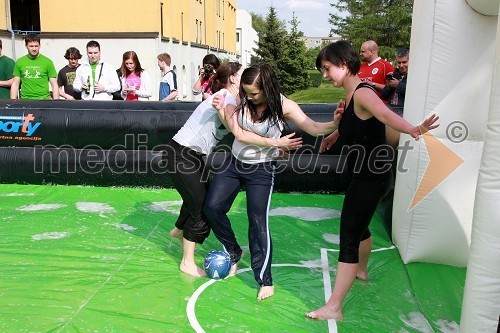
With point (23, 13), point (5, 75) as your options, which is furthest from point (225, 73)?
point (23, 13)

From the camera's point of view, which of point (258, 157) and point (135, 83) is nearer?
point (258, 157)

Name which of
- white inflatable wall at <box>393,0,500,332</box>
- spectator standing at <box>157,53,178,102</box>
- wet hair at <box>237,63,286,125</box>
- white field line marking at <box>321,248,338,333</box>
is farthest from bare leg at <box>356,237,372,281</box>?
spectator standing at <box>157,53,178,102</box>

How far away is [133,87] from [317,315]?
4.92 m

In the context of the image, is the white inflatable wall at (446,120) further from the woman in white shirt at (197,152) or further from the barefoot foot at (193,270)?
the barefoot foot at (193,270)

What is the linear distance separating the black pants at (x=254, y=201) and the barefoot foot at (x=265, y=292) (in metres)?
0.03

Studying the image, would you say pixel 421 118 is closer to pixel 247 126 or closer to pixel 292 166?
pixel 247 126

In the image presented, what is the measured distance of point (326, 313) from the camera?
10.6ft

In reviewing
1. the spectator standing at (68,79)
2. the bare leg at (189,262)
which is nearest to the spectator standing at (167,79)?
the spectator standing at (68,79)

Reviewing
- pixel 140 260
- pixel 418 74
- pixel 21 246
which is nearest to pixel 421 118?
pixel 418 74

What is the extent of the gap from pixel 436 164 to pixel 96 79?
15.6 feet

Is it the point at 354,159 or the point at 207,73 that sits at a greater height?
the point at 207,73

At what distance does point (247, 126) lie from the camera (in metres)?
3.43

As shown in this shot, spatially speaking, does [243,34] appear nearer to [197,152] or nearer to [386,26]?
[386,26]
